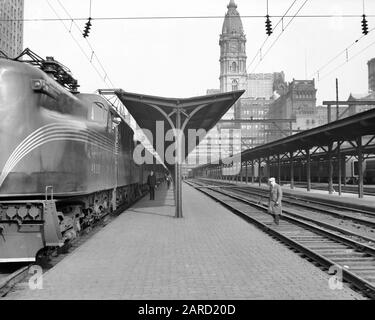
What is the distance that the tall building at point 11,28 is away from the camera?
264 feet

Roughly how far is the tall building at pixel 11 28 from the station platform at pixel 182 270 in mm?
77417

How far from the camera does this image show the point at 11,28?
3388 inches

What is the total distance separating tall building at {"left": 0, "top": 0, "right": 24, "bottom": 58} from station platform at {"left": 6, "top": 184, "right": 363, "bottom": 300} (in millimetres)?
77417

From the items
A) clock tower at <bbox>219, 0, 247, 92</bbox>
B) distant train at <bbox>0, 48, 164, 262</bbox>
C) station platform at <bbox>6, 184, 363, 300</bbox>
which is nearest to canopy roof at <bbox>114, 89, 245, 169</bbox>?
station platform at <bbox>6, 184, 363, 300</bbox>

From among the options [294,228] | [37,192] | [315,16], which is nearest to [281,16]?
[315,16]

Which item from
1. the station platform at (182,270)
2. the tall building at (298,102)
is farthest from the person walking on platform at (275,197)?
the tall building at (298,102)

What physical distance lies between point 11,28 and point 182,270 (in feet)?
295

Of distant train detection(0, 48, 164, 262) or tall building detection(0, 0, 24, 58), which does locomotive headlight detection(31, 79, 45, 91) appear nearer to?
distant train detection(0, 48, 164, 262)

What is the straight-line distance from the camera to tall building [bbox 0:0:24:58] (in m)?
80.4

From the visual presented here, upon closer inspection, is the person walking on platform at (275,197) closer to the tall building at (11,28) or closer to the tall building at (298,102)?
the tall building at (11,28)

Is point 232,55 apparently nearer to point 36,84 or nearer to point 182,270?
point 36,84

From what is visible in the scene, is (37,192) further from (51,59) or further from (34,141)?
(51,59)
